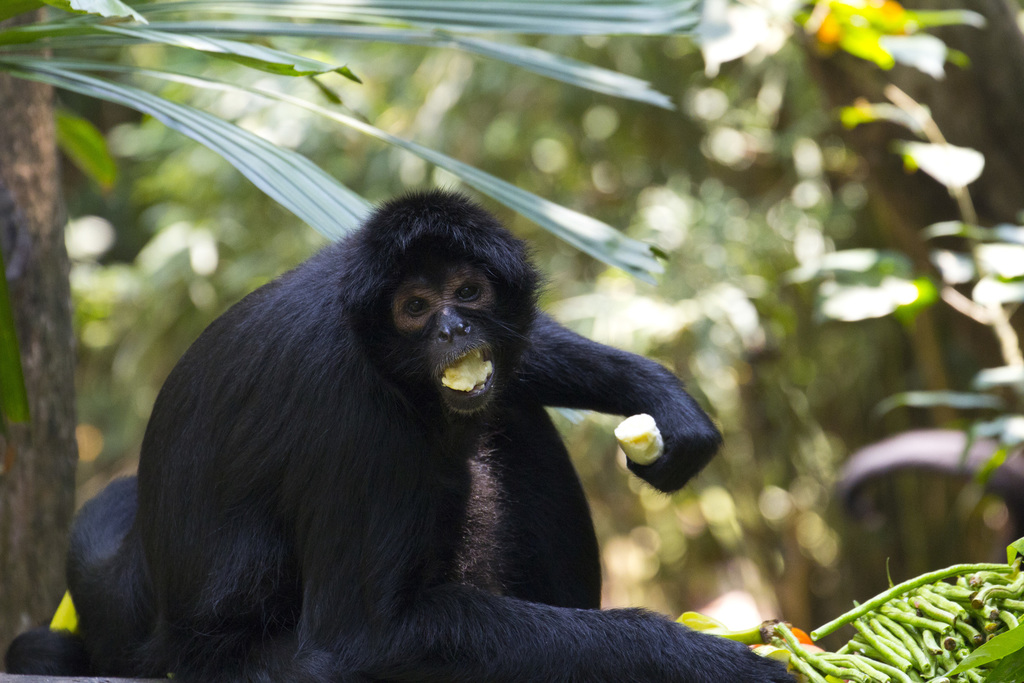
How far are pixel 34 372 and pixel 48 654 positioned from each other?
1.00 m

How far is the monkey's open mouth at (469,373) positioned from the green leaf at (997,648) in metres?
1.33

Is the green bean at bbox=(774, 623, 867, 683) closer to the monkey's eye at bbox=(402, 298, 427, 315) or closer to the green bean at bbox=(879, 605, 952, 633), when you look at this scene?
the green bean at bbox=(879, 605, 952, 633)

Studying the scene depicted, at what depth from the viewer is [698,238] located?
20.5 ft

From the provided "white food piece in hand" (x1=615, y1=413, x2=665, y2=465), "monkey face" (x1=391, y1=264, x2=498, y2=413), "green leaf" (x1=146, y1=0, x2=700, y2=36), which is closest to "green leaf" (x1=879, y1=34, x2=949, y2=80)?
"green leaf" (x1=146, y1=0, x2=700, y2=36)

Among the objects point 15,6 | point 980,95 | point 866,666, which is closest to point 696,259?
point 980,95

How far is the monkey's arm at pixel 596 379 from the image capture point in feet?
10.1

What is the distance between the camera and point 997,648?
203cm

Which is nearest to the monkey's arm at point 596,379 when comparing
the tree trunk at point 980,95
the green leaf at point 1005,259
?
the green leaf at point 1005,259

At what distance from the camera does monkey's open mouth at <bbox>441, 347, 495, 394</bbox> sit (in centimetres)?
261

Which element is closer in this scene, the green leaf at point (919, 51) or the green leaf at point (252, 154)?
the green leaf at point (252, 154)

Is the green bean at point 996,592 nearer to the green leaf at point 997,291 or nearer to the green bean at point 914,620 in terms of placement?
the green bean at point 914,620

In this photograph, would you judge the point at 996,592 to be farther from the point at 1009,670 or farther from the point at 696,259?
the point at 696,259

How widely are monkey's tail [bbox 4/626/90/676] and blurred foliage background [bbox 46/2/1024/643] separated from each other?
3525 millimetres

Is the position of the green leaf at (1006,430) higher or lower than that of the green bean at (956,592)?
higher
